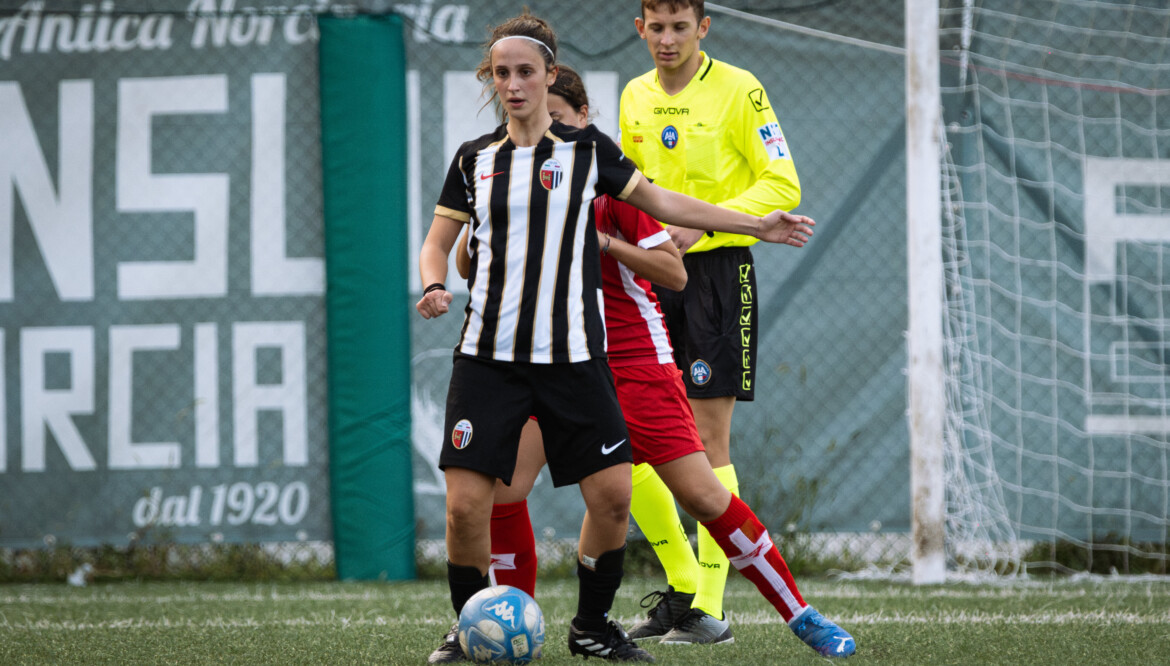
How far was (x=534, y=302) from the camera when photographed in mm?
2799

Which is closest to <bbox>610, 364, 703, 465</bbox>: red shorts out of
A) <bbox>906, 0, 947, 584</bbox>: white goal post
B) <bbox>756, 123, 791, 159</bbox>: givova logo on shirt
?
<bbox>756, 123, 791, 159</bbox>: givova logo on shirt

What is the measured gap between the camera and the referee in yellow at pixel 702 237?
3.59 m

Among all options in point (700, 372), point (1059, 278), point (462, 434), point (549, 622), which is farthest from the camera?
point (1059, 278)

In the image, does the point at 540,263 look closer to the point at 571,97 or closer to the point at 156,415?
the point at 571,97

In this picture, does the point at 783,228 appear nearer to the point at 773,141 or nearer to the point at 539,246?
the point at 539,246

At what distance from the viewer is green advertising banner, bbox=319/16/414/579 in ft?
18.0

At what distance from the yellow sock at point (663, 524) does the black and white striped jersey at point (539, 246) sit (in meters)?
0.89

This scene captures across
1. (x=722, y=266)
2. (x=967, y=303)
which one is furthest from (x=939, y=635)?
(x=967, y=303)

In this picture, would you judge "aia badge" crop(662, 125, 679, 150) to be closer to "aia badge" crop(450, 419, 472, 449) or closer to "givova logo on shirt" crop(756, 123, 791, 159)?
"givova logo on shirt" crop(756, 123, 791, 159)

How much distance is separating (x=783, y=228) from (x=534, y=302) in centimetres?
72

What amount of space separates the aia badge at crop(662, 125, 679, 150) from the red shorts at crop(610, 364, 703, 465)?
878 mm

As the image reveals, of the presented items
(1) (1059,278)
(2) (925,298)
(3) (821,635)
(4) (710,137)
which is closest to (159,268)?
(4) (710,137)

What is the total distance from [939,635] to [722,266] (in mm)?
1422

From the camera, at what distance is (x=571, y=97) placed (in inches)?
132
